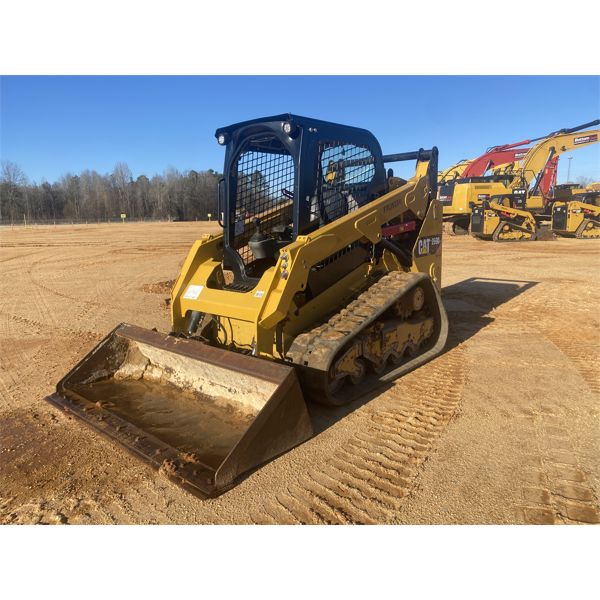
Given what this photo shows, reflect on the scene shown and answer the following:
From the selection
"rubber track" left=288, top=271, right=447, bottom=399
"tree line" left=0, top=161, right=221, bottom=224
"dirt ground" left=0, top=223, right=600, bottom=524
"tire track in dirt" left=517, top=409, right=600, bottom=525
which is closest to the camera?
"tire track in dirt" left=517, top=409, right=600, bottom=525

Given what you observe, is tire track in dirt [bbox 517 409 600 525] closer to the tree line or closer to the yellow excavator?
the yellow excavator

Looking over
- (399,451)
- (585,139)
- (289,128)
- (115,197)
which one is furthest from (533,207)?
(115,197)

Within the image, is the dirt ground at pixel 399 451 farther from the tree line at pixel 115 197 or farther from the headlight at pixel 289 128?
the tree line at pixel 115 197

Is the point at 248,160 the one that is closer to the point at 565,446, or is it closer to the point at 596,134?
the point at 565,446

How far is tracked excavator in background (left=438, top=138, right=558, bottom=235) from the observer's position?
20.8m

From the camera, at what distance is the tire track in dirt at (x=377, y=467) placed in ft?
8.71

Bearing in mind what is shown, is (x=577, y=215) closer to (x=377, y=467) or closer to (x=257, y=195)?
(x=257, y=195)

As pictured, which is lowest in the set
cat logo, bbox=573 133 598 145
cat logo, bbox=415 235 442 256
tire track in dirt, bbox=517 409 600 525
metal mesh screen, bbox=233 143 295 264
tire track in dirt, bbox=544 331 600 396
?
tire track in dirt, bbox=544 331 600 396

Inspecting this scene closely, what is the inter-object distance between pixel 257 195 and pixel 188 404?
2.40 meters

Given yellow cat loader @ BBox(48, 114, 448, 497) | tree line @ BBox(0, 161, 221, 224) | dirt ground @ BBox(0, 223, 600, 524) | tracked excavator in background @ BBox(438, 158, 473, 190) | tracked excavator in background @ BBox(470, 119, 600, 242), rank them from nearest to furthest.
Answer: dirt ground @ BBox(0, 223, 600, 524) < yellow cat loader @ BBox(48, 114, 448, 497) < tracked excavator in background @ BBox(470, 119, 600, 242) < tracked excavator in background @ BBox(438, 158, 473, 190) < tree line @ BBox(0, 161, 221, 224)

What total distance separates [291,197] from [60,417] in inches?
119

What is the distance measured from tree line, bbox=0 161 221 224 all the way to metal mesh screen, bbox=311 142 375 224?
60999 mm

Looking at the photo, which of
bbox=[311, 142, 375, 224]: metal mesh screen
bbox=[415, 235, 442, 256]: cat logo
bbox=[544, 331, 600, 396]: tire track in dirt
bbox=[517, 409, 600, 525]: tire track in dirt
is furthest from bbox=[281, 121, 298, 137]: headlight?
bbox=[544, 331, 600, 396]: tire track in dirt

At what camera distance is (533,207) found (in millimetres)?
21328
